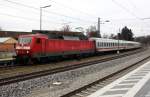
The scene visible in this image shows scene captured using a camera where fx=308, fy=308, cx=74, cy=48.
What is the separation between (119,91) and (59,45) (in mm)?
21813

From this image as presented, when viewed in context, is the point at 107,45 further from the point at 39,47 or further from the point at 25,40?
the point at 25,40

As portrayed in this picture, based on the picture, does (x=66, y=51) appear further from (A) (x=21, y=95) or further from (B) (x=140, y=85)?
(A) (x=21, y=95)

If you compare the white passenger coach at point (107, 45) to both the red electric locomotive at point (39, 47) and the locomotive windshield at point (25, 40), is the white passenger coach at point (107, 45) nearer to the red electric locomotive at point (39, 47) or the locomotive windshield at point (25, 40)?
the red electric locomotive at point (39, 47)

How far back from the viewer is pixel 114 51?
217 feet

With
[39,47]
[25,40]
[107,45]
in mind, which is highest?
[25,40]

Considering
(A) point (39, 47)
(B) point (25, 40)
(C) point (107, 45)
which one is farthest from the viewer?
(C) point (107, 45)

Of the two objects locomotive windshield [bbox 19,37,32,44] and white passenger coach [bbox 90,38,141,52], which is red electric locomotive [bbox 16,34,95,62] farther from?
white passenger coach [bbox 90,38,141,52]

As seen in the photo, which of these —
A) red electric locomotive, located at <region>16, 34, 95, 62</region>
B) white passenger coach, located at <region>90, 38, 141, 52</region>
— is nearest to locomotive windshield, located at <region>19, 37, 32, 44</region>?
red electric locomotive, located at <region>16, 34, 95, 62</region>

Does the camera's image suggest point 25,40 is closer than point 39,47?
No

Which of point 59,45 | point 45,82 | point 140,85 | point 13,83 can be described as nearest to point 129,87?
point 140,85

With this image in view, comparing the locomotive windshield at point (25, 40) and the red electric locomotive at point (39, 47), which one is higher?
the locomotive windshield at point (25, 40)

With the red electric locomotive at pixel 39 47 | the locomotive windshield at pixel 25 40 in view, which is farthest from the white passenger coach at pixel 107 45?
the locomotive windshield at pixel 25 40

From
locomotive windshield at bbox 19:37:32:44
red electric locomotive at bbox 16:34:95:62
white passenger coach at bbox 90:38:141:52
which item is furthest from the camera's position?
white passenger coach at bbox 90:38:141:52

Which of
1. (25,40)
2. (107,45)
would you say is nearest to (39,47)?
(25,40)
